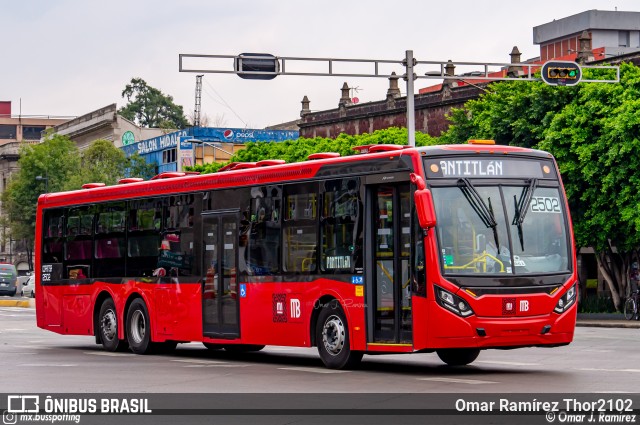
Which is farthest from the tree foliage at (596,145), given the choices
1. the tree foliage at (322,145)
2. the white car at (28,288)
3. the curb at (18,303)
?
the white car at (28,288)

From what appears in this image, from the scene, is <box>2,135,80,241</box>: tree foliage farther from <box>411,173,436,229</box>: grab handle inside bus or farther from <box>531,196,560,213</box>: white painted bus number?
<box>411,173,436,229</box>: grab handle inside bus

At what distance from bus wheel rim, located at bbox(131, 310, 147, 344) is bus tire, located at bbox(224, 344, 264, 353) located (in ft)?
5.13

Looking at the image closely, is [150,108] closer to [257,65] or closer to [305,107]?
[305,107]

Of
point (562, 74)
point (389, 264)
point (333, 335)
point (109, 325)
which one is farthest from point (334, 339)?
point (562, 74)

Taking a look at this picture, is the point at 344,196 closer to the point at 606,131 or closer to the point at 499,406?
the point at 499,406

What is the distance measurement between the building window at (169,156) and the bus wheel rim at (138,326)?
75085 mm

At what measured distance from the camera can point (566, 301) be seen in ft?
61.1

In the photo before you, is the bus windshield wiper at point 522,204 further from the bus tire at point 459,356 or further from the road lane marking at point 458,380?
the bus tire at point 459,356

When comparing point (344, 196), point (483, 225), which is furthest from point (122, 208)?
point (483, 225)

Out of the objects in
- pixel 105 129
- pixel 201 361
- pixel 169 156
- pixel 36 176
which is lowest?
pixel 201 361

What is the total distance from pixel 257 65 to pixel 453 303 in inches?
610

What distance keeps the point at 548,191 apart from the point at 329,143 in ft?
176

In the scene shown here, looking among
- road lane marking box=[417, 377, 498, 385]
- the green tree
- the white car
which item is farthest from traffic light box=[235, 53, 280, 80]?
the green tree

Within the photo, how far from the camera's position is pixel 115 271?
2577cm
